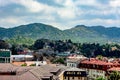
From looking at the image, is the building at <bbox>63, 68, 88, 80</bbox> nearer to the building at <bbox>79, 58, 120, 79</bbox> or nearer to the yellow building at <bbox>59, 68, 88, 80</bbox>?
the yellow building at <bbox>59, 68, 88, 80</bbox>

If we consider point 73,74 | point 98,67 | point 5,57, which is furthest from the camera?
point 5,57

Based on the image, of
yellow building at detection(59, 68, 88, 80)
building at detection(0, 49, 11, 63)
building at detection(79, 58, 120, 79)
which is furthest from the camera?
building at detection(0, 49, 11, 63)

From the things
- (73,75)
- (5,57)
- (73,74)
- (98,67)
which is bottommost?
(98,67)

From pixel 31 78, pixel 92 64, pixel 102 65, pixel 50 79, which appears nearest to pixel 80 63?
pixel 92 64

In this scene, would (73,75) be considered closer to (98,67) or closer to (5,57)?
(98,67)

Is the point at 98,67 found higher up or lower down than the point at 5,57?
lower down

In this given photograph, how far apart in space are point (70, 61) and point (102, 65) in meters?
44.7

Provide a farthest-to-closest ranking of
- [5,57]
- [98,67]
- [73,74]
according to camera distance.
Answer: [5,57], [98,67], [73,74]

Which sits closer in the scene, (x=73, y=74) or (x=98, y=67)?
(x=73, y=74)

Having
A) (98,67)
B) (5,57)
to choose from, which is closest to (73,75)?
(98,67)

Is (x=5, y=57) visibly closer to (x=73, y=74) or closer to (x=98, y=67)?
(x=98, y=67)

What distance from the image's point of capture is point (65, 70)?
10119 centimetres

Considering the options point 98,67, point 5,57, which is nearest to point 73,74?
point 98,67

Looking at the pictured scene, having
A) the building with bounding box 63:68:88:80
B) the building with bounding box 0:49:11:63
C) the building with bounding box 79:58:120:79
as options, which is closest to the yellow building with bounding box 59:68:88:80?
the building with bounding box 63:68:88:80
